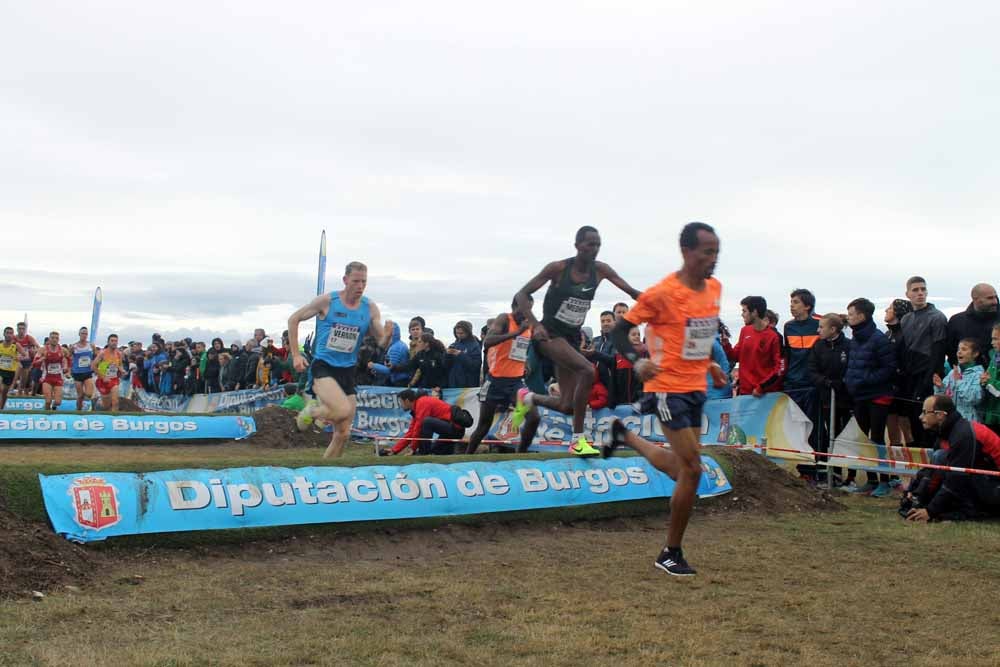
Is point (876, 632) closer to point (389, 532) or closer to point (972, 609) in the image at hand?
point (972, 609)

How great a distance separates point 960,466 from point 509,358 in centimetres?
484

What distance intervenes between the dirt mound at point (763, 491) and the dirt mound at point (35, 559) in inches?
221

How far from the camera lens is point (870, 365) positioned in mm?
10703

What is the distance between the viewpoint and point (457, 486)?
805 centimetres

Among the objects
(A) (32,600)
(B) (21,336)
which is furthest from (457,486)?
(B) (21,336)

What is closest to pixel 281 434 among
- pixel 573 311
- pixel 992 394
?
pixel 573 311

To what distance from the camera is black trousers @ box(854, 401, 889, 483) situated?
1067cm

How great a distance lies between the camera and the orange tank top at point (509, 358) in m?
11.1

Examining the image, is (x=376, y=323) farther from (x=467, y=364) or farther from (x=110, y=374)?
(x=110, y=374)

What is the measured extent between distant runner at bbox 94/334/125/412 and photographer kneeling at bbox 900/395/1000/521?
763 inches

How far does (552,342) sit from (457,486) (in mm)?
1539

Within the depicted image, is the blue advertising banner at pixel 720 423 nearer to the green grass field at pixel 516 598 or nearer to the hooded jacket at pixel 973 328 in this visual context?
the hooded jacket at pixel 973 328

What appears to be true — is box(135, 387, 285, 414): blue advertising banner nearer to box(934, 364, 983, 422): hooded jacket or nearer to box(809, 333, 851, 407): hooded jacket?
box(809, 333, 851, 407): hooded jacket

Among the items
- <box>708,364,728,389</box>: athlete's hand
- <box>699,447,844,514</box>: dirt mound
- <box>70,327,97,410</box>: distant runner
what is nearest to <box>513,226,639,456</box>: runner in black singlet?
<box>708,364,728,389</box>: athlete's hand
